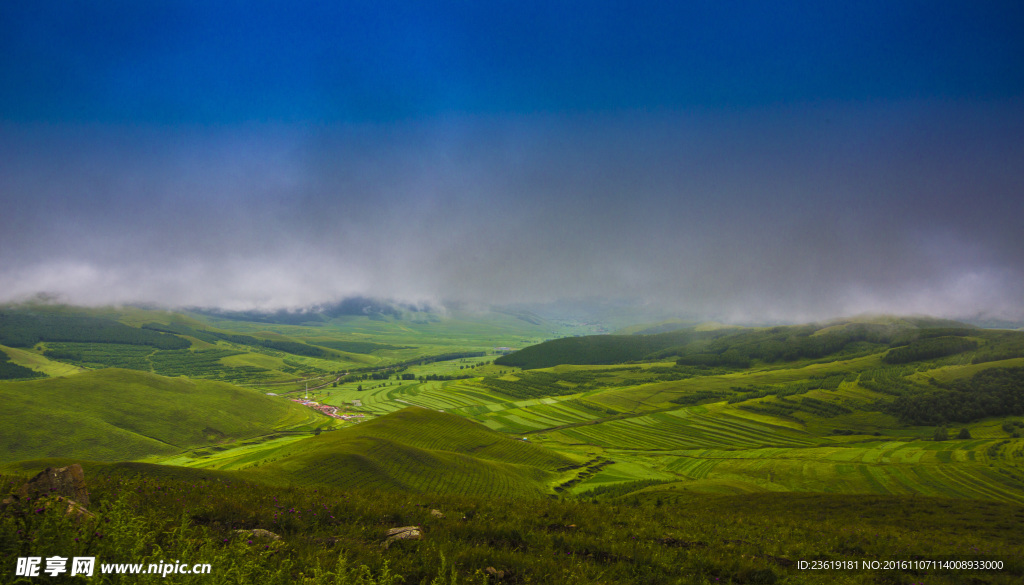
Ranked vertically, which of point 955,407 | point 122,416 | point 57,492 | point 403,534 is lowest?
point 122,416

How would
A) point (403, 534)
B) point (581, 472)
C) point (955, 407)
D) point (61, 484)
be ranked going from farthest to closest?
point (955, 407), point (581, 472), point (403, 534), point (61, 484)

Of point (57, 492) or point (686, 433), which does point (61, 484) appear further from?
point (686, 433)

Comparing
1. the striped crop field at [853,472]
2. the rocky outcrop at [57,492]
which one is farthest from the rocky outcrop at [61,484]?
the striped crop field at [853,472]

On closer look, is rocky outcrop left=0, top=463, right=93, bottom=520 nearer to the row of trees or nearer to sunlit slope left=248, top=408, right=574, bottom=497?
sunlit slope left=248, top=408, right=574, bottom=497

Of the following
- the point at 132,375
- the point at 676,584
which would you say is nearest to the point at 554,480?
the point at 676,584

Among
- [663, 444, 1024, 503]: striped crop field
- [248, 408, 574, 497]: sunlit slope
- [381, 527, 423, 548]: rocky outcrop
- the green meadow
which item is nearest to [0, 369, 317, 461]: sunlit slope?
the green meadow

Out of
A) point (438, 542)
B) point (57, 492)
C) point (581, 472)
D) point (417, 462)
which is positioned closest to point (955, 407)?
point (581, 472)

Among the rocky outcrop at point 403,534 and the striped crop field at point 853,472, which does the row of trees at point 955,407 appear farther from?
the rocky outcrop at point 403,534

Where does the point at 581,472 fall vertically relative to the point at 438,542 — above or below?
below
